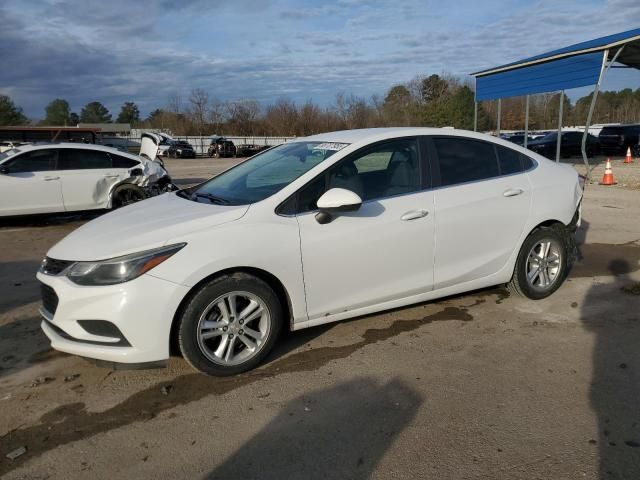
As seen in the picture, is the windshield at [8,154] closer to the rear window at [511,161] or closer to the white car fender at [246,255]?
the white car fender at [246,255]

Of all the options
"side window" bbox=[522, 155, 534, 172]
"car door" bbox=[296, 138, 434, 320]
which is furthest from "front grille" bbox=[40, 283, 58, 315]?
"side window" bbox=[522, 155, 534, 172]

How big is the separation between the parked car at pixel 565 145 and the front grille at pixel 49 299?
83.5 ft

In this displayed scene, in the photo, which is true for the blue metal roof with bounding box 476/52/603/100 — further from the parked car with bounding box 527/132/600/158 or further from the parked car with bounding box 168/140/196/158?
the parked car with bounding box 168/140/196/158

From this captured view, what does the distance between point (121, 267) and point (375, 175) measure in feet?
6.73

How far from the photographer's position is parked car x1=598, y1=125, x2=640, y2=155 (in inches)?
1227

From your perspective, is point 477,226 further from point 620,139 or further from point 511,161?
point 620,139

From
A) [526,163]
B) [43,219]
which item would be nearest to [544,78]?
[526,163]

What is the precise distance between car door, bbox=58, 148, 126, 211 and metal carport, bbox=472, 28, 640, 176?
42.1 feet

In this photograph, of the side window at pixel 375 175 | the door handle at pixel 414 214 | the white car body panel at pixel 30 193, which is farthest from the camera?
the white car body panel at pixel 30 193

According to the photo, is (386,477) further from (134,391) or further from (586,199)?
(586,199)

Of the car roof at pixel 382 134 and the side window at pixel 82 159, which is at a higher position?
the car roof at pixel 382 134

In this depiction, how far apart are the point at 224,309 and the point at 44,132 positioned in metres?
32.9

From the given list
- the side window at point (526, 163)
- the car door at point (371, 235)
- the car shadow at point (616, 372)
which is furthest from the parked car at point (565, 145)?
the car door at point (371, 235)

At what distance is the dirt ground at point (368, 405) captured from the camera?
2.73 metres
